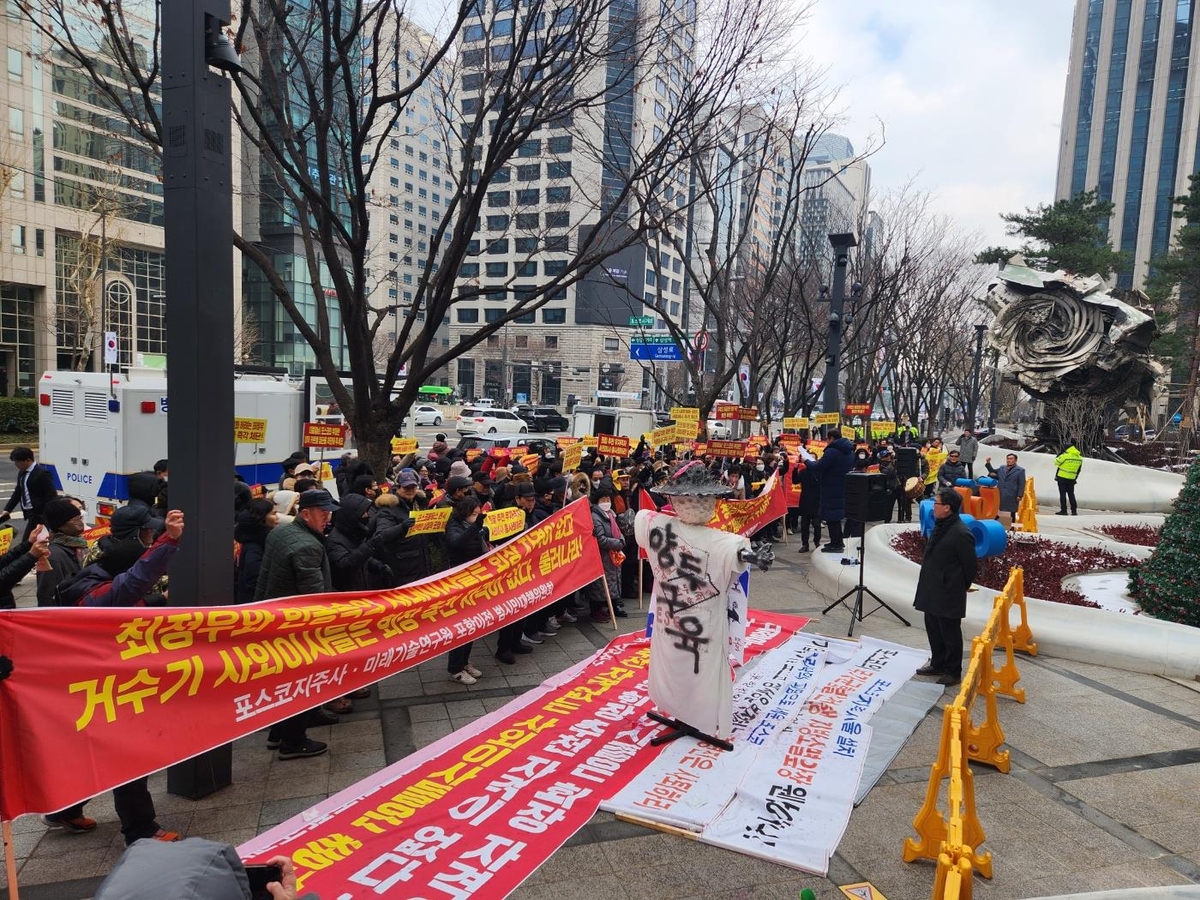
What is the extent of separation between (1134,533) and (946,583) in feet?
32.9

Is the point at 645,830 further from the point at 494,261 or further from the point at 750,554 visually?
the point at 494,261

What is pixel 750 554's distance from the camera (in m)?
5.02

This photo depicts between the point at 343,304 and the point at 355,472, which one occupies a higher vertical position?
the point at 343,304

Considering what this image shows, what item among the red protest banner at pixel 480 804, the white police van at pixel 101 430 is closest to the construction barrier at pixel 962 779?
the red protest banner at pixel 480 804

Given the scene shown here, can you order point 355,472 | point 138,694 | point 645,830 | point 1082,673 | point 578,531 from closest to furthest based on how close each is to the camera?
point 138,694 < point 645,830 < point 1082,673 < point 578,531 < point 355,472

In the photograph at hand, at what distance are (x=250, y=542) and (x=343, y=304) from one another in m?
4.80

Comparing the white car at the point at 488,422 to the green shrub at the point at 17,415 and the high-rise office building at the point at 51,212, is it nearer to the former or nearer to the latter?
the high-rise office building at the point at 51,212

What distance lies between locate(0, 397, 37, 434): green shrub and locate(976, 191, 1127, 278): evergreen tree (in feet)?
144

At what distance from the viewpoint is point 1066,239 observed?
43.5m

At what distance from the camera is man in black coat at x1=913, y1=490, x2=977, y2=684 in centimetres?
664

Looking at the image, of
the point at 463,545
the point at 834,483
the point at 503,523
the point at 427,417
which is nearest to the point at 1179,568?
the point at 834,483

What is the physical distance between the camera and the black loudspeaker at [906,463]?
1812 cm

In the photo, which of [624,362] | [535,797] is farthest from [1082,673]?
[624,362]

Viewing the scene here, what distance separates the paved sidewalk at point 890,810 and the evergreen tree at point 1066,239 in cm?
3901
